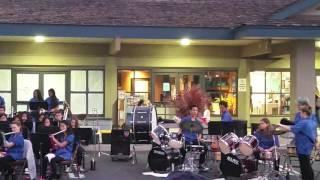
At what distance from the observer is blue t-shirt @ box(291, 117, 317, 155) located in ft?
39.7

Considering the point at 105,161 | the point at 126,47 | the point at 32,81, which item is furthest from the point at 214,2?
the point at 105,161

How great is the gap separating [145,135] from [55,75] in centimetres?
644

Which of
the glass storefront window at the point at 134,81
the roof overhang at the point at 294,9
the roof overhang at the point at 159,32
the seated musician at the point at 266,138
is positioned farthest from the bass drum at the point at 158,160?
the glass storefront window at the point at 134,81

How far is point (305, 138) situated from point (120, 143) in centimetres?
605

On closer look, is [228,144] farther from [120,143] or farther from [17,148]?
[120,143]

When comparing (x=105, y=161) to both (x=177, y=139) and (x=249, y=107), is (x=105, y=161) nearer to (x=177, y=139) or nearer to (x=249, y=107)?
(x=177, y=139)

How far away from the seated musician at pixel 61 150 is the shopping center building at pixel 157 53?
20.7 feet


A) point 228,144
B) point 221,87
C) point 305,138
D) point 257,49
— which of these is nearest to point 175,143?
point 228,144

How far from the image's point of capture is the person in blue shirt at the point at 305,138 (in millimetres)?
12094

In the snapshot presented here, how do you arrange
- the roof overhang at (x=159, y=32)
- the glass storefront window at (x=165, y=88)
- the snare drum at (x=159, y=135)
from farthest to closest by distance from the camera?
the glass storefront window at (x=165, y=88) → the roof overhang at (x=159, y=32) → the snare drum at (x=159, y=135)

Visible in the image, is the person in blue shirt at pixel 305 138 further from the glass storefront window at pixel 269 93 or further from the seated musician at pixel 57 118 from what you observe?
the glass storefront window at pixel 269 93

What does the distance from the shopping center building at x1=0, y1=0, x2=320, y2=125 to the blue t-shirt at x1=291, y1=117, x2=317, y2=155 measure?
708cm

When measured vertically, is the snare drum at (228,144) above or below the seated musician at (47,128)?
below

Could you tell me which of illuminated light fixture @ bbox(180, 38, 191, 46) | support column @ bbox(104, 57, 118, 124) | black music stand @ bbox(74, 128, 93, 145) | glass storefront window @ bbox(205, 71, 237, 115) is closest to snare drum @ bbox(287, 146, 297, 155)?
black music stand @ bbox(74, 128, 93, 145)
